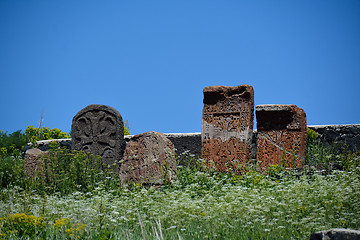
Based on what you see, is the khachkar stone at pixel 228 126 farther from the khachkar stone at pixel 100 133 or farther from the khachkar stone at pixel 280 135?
the khachkar stone at pixel 100 133

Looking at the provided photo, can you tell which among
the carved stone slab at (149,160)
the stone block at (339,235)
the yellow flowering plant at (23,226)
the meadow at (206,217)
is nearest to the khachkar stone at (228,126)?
the carved stone slab at (149,160)

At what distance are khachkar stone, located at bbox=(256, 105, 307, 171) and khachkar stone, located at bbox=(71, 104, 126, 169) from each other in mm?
3278

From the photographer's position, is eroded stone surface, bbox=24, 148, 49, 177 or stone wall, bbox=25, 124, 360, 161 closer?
eroded stone surface, bbox=24, 148, 49, 177

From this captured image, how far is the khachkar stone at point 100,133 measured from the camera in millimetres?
9477

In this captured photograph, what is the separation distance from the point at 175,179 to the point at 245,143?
1799 mm

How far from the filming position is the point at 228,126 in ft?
30.2

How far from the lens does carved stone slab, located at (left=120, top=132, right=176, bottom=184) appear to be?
8389 millimetres

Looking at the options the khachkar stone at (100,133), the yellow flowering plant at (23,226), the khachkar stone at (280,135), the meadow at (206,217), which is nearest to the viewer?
the meadow at (206,217)

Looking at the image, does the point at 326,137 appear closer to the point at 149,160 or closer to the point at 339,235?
the point at 149,160

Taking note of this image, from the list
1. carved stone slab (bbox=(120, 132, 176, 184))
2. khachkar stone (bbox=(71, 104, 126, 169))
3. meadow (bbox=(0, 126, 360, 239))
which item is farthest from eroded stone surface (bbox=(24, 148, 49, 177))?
meadow (bbox=(0, 126, 360, 239))

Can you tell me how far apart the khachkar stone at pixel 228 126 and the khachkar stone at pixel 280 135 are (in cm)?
68

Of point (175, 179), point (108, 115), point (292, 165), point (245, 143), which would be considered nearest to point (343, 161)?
point (292, 165)

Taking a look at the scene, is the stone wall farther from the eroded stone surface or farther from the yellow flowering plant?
the yellow flowering plant

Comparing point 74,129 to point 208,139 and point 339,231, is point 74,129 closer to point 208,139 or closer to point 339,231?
point 208,139
